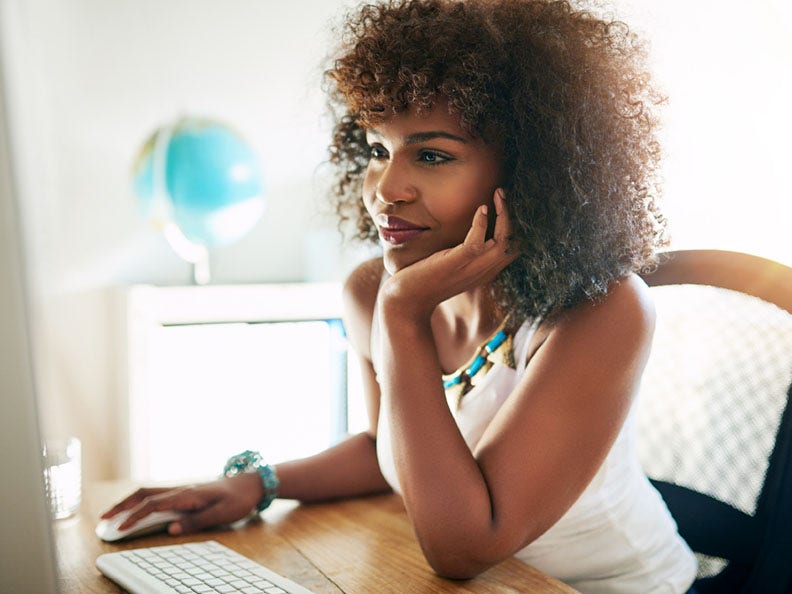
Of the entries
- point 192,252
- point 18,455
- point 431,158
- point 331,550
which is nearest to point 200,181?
point 192,252

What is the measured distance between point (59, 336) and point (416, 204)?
238cm

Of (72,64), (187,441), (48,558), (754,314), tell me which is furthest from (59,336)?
(48,558)

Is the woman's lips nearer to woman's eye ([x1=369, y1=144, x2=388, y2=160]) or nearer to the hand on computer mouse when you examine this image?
woman's eye ([x1=369, y1=144, x2=388, y2=160])

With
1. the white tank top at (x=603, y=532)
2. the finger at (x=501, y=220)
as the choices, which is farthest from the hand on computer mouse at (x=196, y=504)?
the finger at (x=501, y=220)

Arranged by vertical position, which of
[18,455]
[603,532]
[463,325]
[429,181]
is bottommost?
[603,532]

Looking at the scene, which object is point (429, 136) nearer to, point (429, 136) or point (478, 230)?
point (429, 136)

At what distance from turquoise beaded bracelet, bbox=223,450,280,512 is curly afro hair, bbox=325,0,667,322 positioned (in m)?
0.38

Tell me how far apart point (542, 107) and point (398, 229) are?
227 millimetres

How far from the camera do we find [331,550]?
940mm

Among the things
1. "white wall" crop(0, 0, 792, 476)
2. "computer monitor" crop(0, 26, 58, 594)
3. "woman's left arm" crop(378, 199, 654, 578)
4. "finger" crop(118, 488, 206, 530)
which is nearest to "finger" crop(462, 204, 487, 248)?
"woman's left arm" crop(378, 199, 654, 578)

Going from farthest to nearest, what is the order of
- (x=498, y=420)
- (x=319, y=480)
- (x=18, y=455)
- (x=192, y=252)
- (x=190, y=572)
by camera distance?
1. (x=192, y=252)
2. (x=319, y=480)
3. (x=498, y=420)
4. (x=190, y=572)
5. (x=18, y=455)

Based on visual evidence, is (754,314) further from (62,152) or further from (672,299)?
(62,152)

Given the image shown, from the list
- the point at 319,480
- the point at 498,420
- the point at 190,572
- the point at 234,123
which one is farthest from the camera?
the point at 234,123

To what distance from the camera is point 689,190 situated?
2.54 m
